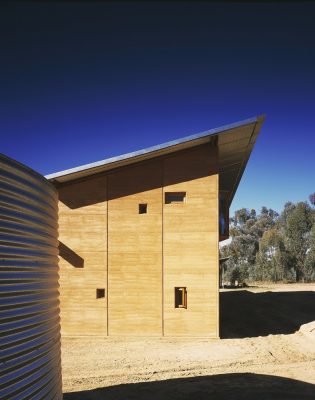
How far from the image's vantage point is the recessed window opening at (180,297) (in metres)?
15.1

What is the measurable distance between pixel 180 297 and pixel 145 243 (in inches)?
103

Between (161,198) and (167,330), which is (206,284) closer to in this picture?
(167,330)

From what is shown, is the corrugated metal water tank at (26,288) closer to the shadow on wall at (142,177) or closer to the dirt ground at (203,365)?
the dirt ground at (203,365)

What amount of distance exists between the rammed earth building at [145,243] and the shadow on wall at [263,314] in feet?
7.58

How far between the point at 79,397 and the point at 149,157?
9376mm

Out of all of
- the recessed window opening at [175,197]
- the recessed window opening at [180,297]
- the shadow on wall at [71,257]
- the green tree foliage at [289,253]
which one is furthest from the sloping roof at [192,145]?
the green tree foliage at [289,253]

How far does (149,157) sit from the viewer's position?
50.8 feet

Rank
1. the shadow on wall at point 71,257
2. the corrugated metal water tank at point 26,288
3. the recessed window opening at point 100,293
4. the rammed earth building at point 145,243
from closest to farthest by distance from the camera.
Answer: the corrugated metal water tank at point 26,288
the rammed earth building at point 145,243
the recessed window opening at point 100,293
the shadow on wall at point 71,257

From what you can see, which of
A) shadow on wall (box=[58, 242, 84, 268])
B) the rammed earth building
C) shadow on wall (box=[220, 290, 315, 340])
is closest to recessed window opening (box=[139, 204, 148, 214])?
the rammed earth building

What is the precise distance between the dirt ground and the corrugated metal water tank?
16.9 ft

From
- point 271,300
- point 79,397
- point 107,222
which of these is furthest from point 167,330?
point 271,300

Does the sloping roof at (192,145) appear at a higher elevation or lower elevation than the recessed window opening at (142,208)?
higher

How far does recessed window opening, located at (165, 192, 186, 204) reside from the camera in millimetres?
15602

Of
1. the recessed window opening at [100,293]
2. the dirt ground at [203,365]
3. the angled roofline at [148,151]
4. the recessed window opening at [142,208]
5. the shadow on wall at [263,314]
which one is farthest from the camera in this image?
the shadow on wall at [263,314]
